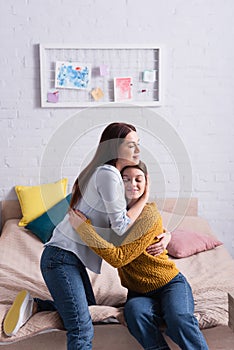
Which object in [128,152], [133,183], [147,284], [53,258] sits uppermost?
[128,152]

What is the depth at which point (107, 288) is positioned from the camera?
8.89 ft

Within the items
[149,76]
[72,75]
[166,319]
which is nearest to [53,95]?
[72,75]

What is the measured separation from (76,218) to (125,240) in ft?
0.62

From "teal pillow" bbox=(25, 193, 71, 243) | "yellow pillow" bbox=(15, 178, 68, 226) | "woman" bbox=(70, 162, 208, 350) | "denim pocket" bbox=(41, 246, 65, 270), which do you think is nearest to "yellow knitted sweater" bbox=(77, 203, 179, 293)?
"woman" bbox=(70, 162, 208, 350)

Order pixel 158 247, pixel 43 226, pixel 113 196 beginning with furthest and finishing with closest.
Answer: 1. pixel 43 226
2. pixel 158 247
3. pixel 113 196

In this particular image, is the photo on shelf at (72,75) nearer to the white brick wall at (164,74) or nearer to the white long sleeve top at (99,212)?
the white brick wall at (164,74)

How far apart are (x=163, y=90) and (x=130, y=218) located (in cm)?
187

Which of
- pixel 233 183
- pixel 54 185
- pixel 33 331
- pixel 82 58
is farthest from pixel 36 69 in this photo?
pixel 33 331

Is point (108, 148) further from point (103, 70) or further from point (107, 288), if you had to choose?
point (103, 70)

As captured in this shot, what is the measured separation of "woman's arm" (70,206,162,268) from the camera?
6.98 feet

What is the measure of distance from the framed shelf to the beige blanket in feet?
2.84

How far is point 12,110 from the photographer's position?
380cm

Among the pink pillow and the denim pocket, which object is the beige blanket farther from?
the denim pocket

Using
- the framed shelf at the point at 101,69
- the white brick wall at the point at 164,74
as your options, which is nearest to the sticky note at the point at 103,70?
the framed shelf at the point at 101,69
